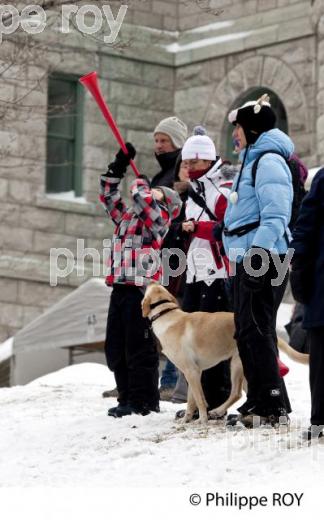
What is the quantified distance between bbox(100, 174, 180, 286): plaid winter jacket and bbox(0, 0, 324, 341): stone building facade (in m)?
8.45

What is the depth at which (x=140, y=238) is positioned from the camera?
1101cm

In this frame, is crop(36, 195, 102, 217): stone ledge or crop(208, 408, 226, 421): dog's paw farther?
crop(36, 195, 102, 217): stone ledge

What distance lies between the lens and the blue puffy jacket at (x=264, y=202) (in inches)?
379

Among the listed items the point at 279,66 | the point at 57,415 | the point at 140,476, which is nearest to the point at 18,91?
the point at 279,66

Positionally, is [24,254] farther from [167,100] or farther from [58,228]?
[167,100]

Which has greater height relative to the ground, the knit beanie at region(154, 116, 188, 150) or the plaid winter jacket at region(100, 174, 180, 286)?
the knit beanie at region(154, 116, 188, 150)

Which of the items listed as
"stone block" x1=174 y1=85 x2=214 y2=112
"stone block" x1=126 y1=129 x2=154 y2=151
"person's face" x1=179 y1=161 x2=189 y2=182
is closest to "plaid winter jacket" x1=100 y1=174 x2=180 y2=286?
"person's face" x1=179 y1=161 x2=189 y2=182

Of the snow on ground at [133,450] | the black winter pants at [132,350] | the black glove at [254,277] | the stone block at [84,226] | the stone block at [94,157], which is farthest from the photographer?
the stone block at [94,157]

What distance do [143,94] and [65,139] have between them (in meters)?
1.26

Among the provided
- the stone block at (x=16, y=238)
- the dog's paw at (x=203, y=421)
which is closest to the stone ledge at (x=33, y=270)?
the stone block at (x=16, y=238)

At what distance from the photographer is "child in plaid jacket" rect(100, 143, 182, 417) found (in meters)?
10.8

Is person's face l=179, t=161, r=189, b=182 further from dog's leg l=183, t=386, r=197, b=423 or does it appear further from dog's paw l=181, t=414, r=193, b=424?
dog's paw l=181, t=414, r=193, b=424

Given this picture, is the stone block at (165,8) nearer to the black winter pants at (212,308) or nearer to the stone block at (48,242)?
the stone block at (48,242)

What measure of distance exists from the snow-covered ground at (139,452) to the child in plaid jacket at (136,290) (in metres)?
0.24
